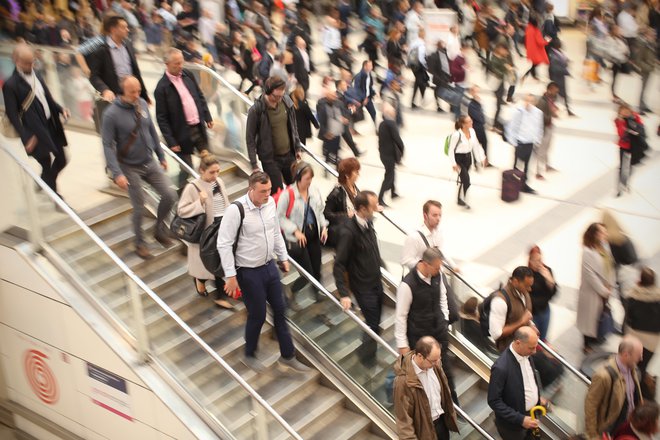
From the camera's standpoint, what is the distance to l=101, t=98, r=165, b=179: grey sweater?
6797 millimetres

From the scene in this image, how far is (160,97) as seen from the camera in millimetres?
7508

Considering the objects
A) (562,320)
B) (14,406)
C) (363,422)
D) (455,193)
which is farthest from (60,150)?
(455,193)

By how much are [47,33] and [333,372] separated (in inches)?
521

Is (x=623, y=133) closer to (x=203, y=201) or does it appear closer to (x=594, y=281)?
(x=594, y=281)

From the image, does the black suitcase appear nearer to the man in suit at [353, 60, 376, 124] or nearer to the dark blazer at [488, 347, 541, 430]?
the man in suit at [353, 60, 376, 124]

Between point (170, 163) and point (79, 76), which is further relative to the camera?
point (79, 76)

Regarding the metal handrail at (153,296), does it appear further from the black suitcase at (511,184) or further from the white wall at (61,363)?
the black suitcase at (511,184)

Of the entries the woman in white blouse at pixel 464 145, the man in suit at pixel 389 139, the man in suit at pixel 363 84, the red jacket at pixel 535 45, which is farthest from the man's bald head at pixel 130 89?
the red jacket at pixel 535 45

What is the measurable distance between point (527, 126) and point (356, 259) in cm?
620

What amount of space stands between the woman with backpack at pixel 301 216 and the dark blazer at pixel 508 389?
72.6 inches

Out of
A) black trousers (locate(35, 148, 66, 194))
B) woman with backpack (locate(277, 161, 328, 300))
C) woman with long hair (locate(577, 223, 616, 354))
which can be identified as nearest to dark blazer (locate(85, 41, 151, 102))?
black trousers (locate(35, 148, 66, 194))

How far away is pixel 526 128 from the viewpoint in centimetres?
1177

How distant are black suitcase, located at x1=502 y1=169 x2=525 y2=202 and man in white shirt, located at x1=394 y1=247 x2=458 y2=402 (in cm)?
585

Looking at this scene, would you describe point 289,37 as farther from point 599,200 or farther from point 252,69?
point 599,200
